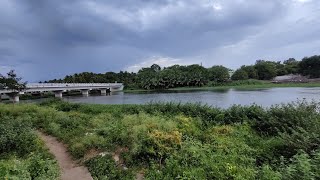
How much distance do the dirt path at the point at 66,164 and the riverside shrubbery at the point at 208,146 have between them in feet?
0.80

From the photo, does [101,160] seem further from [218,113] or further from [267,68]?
[267,68]

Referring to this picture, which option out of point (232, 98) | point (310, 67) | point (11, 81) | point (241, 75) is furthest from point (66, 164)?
point (310, 67)

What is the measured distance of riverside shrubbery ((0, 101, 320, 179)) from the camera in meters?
5.84

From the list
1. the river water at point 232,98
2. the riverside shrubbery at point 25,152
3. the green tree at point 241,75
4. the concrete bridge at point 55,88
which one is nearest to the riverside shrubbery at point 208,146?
the riverside shrubbery at point 25,152

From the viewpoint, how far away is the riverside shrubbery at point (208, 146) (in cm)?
584

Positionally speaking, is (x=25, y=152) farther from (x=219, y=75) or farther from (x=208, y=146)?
(x=219, y=75)

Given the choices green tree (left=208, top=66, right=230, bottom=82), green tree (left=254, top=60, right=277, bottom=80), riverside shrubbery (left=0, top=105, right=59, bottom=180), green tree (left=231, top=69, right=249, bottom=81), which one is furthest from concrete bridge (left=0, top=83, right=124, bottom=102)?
green tree (left=254, top=60, right=277, bottom=80)

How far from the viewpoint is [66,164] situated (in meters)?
8.24

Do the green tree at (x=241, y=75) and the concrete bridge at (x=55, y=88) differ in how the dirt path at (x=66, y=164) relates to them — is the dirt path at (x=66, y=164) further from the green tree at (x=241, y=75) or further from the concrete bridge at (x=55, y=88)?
the green tree at (x=241, y=75)

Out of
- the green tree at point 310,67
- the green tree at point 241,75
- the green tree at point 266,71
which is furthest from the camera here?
the green tree at point 266,71

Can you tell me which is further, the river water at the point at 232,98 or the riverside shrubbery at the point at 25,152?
the river water at the point at 232,98

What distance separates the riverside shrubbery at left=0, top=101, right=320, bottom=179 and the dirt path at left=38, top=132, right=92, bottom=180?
0.24m

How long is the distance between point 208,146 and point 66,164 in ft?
13.6

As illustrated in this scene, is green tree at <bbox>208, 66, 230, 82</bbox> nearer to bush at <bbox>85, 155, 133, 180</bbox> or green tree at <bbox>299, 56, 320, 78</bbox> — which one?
green tree at <bbox>299, 56, 320, 78</bbox>
